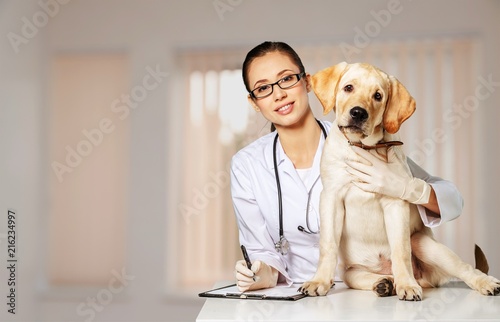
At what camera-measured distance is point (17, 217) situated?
15.5ft

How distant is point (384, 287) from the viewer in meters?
1.60

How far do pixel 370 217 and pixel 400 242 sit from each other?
113mm

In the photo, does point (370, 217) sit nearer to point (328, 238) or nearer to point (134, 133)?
point (328, 238)

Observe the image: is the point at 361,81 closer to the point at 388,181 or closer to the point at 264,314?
the point at 388,181

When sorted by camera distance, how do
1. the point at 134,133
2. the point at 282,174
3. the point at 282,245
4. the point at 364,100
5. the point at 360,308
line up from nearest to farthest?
the point at 360,308 → the point at 364,100 → the point at 282,245 → the point at 282,174 → the point at 134,133

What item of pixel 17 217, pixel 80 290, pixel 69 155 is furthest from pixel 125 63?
pixel 80 290

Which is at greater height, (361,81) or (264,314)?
A: (361,81)

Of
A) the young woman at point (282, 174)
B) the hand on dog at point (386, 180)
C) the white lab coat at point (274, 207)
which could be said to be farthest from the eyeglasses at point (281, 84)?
the hand on dog at point (386, 180)

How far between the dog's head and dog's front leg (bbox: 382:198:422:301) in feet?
0.62

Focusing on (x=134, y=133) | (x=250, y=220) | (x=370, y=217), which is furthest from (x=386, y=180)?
(x=134, y=133)

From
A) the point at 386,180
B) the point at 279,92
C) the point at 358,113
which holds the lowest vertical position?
the point at 386,180

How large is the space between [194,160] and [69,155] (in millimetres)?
1113

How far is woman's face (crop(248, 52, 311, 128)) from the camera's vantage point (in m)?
2.03

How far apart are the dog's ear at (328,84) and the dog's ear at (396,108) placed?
0.14 meters
